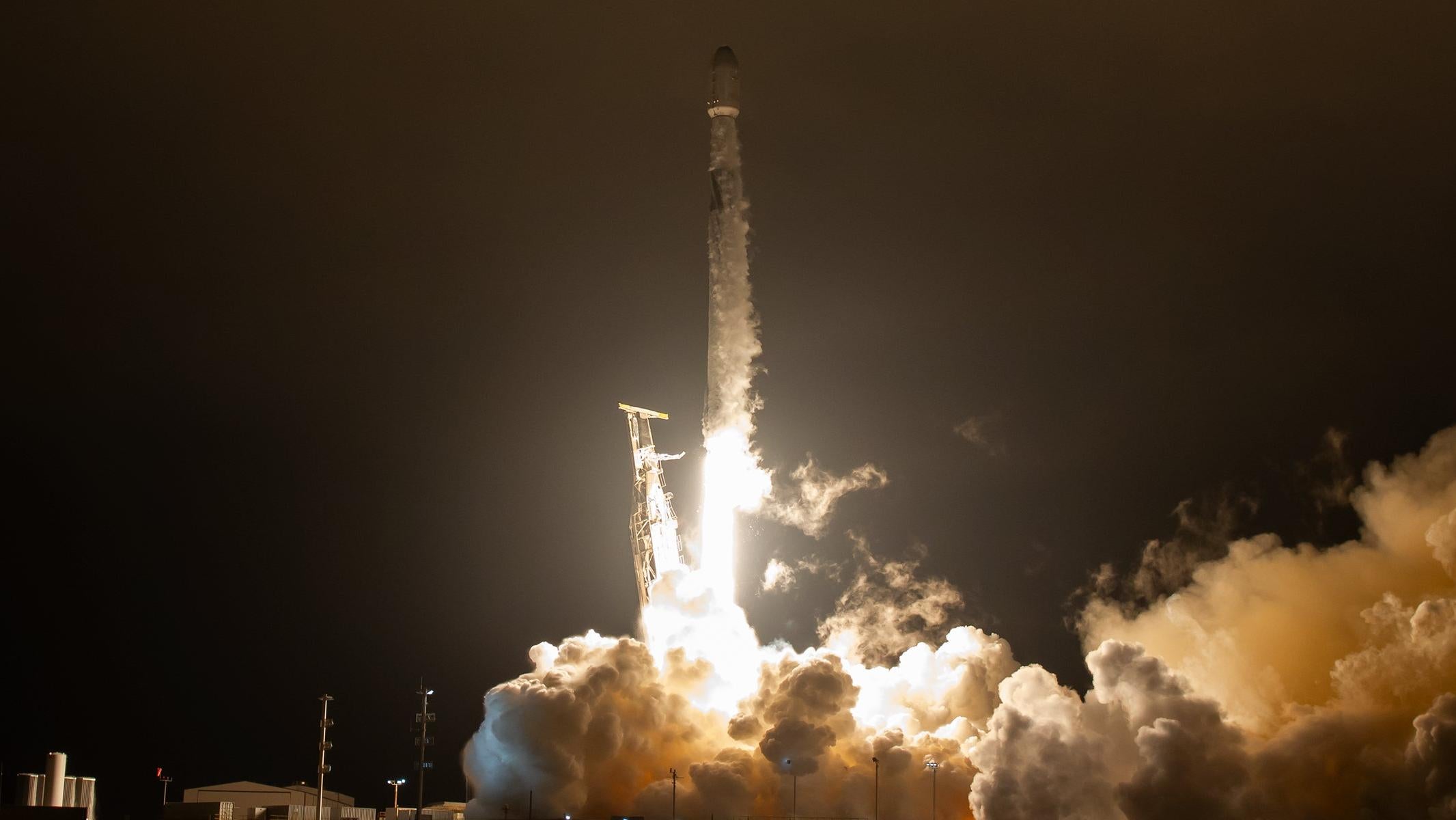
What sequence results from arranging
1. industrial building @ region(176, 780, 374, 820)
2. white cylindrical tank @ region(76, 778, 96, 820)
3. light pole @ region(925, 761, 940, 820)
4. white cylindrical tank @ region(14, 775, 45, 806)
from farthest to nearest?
industrial building @ region(176, 780, 374, 820)
white cylindrical tank @ region(76, 778, 96, 820)
light pole @ region(925, 761, 940, 820)
white cylindrical tank @ region(14, 775, 45, 806)

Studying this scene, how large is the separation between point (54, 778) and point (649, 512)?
23238mm

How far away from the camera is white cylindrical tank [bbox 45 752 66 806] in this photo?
211ft

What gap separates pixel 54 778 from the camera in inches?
2552

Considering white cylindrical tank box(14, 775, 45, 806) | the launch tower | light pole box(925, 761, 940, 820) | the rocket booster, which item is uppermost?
the rocket booster

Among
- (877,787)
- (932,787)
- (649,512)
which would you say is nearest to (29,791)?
(649,512)

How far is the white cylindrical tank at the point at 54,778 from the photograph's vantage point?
64.4 metres

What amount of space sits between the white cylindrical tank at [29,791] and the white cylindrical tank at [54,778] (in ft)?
1.10

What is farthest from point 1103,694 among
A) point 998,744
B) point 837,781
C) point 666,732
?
point 666,732

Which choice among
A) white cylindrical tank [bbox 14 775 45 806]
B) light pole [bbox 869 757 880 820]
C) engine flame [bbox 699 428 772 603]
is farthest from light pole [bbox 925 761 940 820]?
white cylindrical tank [bbox 14 775 45 806]

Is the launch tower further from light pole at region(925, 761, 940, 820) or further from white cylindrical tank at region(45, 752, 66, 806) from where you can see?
white cylindrical tank at region(45, 752, 66, 806)

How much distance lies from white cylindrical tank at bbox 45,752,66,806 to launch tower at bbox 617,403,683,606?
2160cm

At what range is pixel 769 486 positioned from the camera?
237ft

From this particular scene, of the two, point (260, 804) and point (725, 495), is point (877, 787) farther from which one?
point (260, 804)

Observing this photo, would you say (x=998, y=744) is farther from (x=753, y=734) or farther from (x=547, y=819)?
(x=547, y=819)
